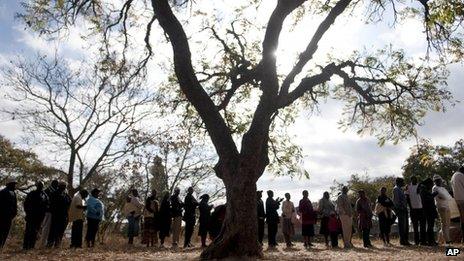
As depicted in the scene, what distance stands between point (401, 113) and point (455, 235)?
4.17m

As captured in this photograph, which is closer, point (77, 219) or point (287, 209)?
point (77, 219)

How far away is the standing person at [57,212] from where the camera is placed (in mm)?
11922

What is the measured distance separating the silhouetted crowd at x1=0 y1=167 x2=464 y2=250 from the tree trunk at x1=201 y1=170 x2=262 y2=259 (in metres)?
4.19

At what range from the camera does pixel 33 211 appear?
454 inches

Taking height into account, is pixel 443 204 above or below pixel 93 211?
above

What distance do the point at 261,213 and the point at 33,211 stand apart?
660cm

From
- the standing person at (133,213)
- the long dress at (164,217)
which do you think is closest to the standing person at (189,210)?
the long dress at (164,217)

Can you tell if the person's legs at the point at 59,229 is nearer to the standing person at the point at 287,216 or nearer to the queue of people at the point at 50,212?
the queue of people at the point at 50,212

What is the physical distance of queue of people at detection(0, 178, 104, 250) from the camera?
36.1ft

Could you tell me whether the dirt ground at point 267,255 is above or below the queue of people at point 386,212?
below

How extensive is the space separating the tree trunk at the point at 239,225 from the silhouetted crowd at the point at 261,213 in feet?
13.8

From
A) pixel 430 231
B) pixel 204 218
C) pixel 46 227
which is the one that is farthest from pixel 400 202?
pixel 46 227

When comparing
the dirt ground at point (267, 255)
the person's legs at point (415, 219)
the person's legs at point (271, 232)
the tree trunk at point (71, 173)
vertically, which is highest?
the tree trunk at point (71, 173)

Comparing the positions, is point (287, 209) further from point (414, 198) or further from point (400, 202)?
point (414, 198)
